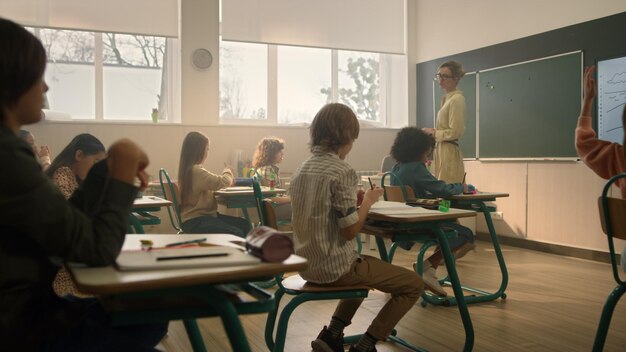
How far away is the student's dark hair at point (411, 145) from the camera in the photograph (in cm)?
362

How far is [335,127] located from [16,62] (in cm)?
140

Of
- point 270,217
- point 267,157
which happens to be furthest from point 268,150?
point 270,217

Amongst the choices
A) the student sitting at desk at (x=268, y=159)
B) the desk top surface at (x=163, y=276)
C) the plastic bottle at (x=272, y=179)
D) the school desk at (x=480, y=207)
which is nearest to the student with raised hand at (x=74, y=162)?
the desk top surface at (x=163, y=276)

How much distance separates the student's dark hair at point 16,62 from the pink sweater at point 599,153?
1954mm

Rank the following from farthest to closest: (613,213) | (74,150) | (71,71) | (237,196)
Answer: (71,71)
(237,196)
(74,150)
(613,213)

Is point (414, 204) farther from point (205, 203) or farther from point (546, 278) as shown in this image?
point (546, 278)

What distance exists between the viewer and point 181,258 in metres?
1.21

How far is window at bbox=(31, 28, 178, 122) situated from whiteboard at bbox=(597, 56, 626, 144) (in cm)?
451

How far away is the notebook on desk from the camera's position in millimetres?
1142

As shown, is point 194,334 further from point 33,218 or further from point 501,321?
point 501,321

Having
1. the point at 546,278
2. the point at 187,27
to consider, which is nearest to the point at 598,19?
the point at 546,278

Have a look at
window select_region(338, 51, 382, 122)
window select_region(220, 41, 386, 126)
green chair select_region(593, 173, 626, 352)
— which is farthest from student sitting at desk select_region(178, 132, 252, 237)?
window select_region(338, 51, 382, 122)

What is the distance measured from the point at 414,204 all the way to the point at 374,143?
4671mm

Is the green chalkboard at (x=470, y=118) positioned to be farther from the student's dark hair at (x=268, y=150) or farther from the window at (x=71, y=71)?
the window at (x=71, y=71)
